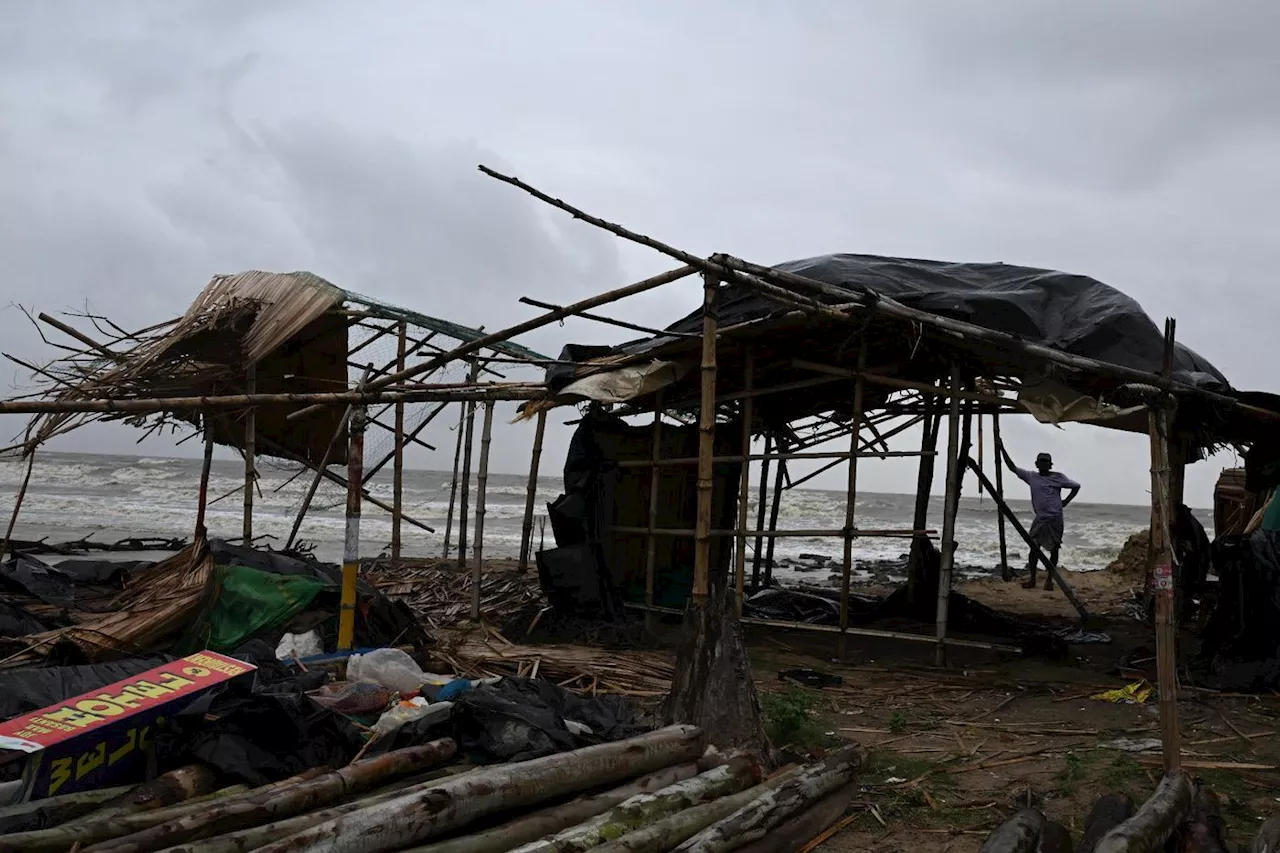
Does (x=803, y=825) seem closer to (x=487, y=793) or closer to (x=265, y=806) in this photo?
(x=487, y=793)

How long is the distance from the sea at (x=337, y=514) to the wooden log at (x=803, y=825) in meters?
7.08

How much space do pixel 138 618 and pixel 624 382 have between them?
13.0 feet

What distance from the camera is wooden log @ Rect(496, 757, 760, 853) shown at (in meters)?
3.28

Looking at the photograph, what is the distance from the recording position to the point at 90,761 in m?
3.79

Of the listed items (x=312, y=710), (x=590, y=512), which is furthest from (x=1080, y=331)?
(x=312, y=710)

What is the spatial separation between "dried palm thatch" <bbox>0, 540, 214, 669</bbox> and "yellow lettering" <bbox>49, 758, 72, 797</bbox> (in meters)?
2.46

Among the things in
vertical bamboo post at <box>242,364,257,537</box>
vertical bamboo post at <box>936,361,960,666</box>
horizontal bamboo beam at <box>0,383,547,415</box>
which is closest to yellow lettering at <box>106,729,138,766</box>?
horizontal bamboo beam at <box>0,383,547,415</box>

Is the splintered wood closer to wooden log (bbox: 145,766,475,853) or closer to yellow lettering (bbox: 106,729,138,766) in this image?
yellow lettering (bbox: 106,729,138,766)

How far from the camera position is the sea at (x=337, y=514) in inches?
846

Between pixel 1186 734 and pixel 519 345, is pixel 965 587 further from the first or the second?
pixel 1186 734

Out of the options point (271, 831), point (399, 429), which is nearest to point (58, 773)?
point (271, 831)

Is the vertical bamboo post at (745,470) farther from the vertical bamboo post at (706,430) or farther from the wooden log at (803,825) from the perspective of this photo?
the wooden log at (803,825)

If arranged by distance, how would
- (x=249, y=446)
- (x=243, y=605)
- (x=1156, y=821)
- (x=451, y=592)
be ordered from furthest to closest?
(x=451, y=592) → (x=249, y=446) → (x=243, y=605) → (x=1156, y=821)

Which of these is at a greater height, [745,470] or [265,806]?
[745,470]
